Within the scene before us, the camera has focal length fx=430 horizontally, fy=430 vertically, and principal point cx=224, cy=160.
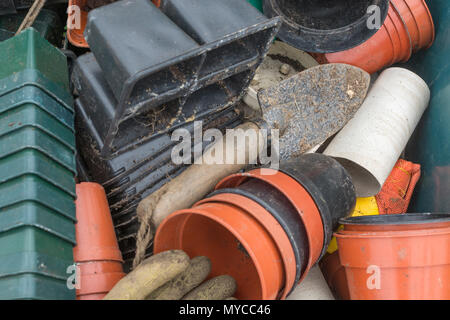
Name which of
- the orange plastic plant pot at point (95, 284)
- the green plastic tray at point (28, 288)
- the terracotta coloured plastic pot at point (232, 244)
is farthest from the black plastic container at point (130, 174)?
the green plastic tray at point (28, 288)

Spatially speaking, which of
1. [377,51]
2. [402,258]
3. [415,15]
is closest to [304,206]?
[402,258]

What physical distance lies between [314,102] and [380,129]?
0.42 m

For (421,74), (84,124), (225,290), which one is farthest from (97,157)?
(421,74)

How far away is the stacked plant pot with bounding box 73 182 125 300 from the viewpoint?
1.77 meters

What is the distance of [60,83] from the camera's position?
84.0 inches

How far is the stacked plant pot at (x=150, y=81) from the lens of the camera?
1.78 meters

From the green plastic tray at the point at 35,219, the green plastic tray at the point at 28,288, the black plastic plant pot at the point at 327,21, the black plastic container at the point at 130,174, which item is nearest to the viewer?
the green plastic tray at the point at 28,288

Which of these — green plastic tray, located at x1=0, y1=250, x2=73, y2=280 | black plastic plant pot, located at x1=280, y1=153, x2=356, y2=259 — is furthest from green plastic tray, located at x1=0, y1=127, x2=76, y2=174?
black plastic plant pot, located at x1=280, y1=153, x2=356, y2=259

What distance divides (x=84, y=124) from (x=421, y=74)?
2.14 meters

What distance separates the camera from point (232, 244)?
2152 mm

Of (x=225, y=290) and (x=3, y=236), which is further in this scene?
(x=225, y=290)

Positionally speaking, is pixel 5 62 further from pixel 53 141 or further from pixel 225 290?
pixel 225 290

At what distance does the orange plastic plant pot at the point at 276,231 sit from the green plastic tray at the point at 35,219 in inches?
26.3

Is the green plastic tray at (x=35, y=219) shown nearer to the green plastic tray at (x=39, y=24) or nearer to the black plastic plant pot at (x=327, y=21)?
the green plastic tray at (x=39, y=24)
